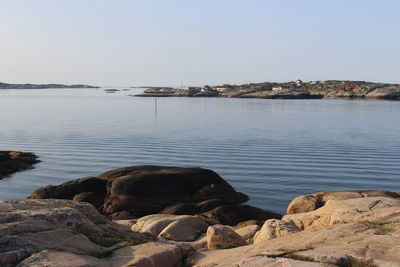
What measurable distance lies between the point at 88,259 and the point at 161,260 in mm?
1188

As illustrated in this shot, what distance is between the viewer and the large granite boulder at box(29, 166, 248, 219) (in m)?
18.0

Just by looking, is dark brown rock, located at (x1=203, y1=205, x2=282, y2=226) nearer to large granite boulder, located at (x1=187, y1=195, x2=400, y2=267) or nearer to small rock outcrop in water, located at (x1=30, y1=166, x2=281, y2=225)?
small rock outcrop in water, located at (x1=30, y1=166, x2=281, y2=225)

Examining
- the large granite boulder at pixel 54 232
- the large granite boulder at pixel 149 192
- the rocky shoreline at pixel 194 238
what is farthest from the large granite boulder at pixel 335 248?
the large granite boulder at pixel 149 192

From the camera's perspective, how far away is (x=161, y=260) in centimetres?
769

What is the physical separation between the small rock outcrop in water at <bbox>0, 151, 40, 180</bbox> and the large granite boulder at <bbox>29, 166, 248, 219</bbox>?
7990 mm

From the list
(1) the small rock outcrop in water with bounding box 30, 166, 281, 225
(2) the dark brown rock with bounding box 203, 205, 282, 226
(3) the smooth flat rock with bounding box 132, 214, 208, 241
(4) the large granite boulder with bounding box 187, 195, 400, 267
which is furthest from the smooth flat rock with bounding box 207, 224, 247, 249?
(1) the small rock outcrop in water with bounding box 30, 166, 281, 225

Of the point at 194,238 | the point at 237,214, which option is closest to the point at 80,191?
the point at 237,214

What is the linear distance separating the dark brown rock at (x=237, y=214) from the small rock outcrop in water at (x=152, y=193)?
0.07 metres

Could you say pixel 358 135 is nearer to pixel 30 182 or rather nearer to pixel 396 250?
pixel 30 182

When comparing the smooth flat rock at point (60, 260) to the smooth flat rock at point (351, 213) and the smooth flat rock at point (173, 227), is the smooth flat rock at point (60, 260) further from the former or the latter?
the smooth flat rock at point (351, 213)

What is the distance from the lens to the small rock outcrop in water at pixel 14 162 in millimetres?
26203

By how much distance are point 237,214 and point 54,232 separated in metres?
9.07

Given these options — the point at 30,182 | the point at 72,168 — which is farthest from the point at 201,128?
the point at 30,182

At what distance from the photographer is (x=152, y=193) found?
18.6 meters
